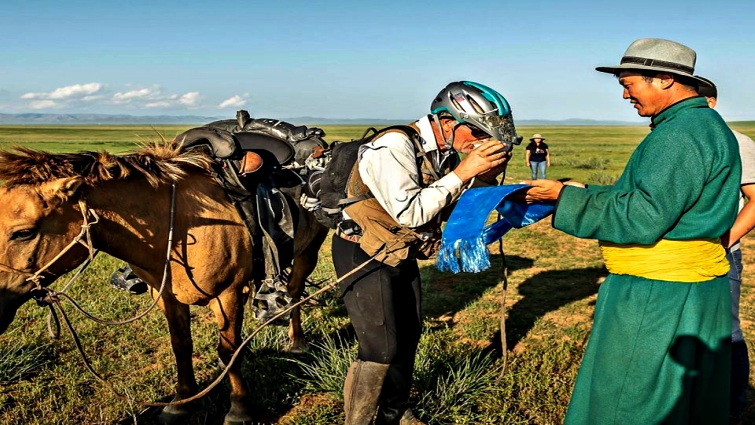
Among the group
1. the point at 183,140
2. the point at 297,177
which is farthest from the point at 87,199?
the point at 297,177

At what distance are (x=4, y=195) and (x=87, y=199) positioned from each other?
40 centimetres

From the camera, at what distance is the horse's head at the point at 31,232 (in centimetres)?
299

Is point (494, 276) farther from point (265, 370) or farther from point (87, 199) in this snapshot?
point (87, 199)

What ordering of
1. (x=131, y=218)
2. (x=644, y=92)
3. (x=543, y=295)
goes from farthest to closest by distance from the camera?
(x=543, y=295)
(x=131, y=218)
(x=644, y=92)

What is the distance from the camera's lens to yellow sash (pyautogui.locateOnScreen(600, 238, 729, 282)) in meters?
2.46

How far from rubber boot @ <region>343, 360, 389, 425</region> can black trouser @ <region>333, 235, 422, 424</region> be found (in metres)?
0.05

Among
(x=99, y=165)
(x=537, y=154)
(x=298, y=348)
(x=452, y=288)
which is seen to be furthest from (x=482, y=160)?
(x=537, y=154)

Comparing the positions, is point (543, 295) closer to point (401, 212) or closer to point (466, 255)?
point (466, 255)

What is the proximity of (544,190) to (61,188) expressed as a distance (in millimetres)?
2521

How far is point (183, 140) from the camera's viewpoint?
4297mm

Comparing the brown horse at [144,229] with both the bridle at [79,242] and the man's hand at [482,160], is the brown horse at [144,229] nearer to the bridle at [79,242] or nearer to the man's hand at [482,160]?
the bridle at [79,242]

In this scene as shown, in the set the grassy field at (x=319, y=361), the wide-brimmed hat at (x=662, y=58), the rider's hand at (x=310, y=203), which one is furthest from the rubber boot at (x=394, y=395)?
the wide-brimmed hat at (x=662, y=58)

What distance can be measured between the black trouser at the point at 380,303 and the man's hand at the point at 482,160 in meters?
0.81

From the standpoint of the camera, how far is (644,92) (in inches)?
100
